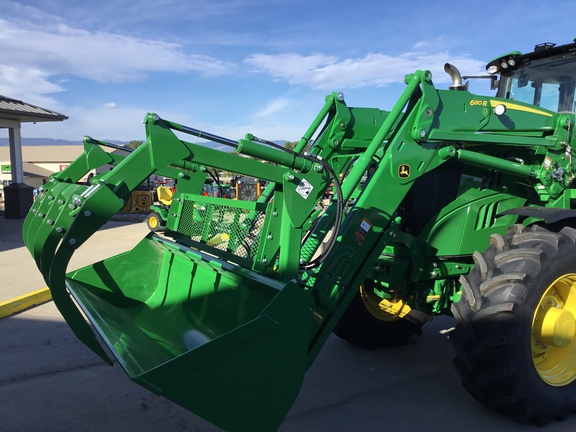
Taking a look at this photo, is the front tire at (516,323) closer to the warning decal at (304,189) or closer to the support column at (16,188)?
the warning decal at (304,189)

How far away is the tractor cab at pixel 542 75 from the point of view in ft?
14.4

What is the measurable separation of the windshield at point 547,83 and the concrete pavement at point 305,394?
8.52ft

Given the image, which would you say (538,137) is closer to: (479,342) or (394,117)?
(394,117)

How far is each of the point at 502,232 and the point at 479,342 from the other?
43.3 inches

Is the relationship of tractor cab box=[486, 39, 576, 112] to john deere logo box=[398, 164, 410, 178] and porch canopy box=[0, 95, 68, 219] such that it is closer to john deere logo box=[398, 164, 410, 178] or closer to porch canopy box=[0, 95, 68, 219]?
john deere logo box=[398, 164, 410, 178]

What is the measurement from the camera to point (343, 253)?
298cm

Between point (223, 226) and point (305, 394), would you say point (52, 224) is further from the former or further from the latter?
point (305, 394)

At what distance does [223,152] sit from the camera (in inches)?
102

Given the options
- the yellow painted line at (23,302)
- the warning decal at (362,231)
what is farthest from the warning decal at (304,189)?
the yellow painted line at (23,302)

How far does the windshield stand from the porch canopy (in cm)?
1397

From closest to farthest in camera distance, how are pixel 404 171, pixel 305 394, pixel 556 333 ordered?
pixel 404 171 → pixel 556 333 → pixel 305 394

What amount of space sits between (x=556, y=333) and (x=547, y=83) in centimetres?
261

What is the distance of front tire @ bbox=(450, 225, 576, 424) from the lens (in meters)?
3.00

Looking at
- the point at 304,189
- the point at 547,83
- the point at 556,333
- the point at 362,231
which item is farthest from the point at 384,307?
the point at 547,83
